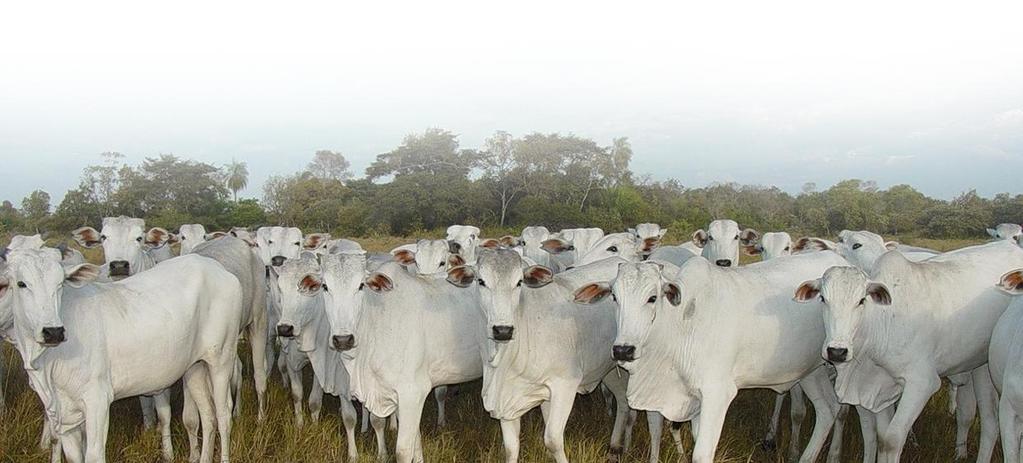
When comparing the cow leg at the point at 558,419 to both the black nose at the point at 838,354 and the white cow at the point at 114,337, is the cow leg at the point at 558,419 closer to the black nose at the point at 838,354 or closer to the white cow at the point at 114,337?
the black nose at the point at 838,354

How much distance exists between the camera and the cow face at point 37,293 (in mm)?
4500

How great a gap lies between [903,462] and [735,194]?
50.3 m

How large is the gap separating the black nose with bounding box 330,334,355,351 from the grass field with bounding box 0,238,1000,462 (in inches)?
56.5

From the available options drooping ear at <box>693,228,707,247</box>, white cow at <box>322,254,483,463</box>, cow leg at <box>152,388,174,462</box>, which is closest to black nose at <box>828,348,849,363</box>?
white cow at <box>322,254,483,463</box>

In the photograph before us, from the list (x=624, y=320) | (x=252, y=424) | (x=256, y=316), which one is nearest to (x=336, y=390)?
(x=252, y=424)

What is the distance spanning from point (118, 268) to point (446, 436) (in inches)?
164

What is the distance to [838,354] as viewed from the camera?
4930 mm

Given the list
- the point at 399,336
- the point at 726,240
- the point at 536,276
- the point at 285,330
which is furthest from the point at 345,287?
the point at 726,240

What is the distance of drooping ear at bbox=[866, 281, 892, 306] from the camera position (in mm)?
5164

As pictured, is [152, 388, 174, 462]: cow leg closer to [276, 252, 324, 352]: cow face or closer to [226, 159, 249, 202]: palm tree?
[276, 252, 324, 352]: cow face

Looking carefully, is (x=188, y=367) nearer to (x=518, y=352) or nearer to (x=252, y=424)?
(x=252, y=424)

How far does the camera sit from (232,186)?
208 ft

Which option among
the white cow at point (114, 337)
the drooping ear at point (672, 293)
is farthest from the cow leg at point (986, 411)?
the white cow at point (114, 337)

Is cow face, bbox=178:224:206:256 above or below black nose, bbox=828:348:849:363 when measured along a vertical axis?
below
